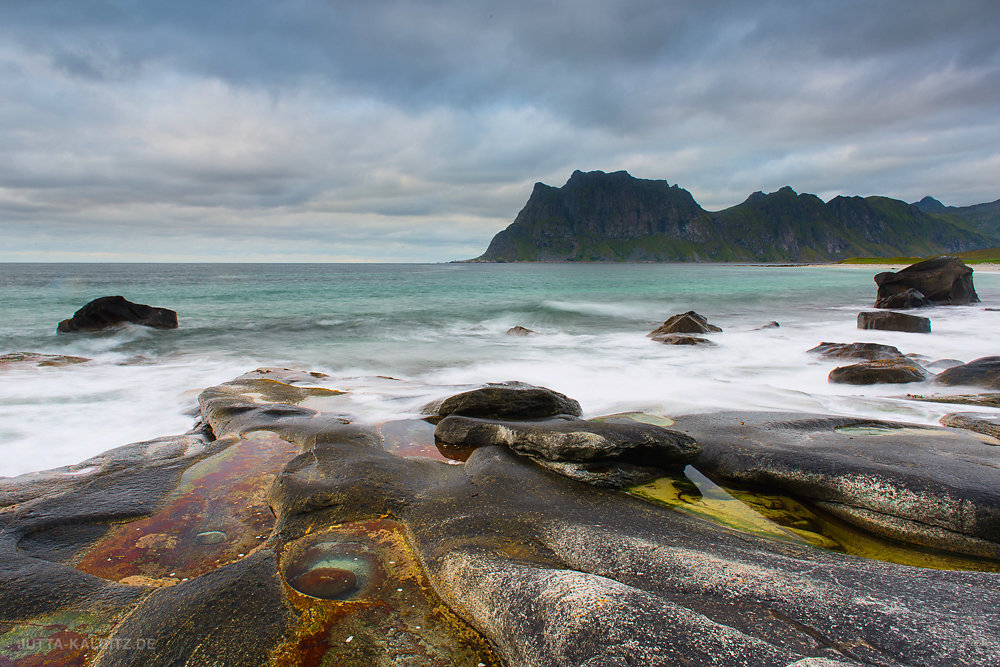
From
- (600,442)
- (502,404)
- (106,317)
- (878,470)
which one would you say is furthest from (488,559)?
(106,317)

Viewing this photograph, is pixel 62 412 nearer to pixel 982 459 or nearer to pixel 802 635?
pixel 802 635

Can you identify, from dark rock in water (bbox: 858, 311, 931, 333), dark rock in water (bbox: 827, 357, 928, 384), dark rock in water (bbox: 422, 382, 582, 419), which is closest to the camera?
dark rock in water (bbox: 422, 382, 582, 419)

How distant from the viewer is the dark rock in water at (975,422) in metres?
6.44

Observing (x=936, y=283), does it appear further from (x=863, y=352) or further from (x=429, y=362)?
(x=429, y=362)

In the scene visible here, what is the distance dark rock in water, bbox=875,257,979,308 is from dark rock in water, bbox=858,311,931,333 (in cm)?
939

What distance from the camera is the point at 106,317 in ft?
69.2

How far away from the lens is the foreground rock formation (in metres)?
2.57

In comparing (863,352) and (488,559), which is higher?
(488,559)

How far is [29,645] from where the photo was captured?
2.73 meters

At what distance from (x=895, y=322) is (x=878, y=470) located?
1986 cm

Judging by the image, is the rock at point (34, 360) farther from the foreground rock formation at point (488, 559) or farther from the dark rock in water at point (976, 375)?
the dark rock in water at point (976, 375)

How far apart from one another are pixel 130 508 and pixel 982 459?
27.4 ft

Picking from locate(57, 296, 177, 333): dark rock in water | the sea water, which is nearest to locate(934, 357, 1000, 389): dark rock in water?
the sea water

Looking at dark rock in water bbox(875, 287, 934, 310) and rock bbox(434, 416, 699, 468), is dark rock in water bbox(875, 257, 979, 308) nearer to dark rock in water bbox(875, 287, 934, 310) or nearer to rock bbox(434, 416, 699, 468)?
dark rock in water bbox(875, 287, 934, 310)
